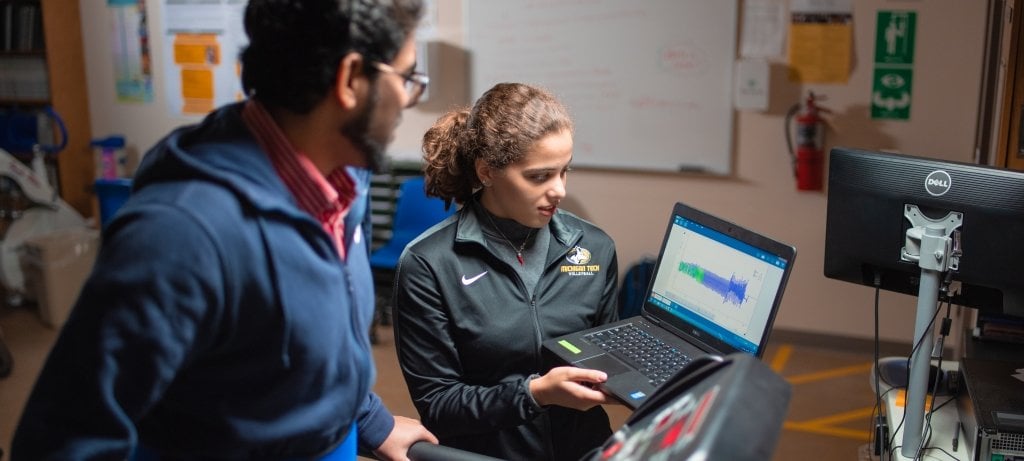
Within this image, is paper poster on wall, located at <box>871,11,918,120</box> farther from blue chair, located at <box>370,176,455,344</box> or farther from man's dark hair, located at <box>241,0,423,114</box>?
man's dark hair, located at <box>241,0,423,114</box>

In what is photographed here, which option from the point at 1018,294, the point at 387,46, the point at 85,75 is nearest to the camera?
the point at 387,46

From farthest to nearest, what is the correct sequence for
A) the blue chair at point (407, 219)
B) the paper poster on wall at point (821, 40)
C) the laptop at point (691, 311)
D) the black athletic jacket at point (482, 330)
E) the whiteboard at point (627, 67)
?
1. the blue chair at point (407, 219)
2. the whiteboard at point (627, 67)
3. the paper poster on wall at point (821, 40)
4. the black athletic jacket at point (482, 330)
5. the laptop at point (691, 311)

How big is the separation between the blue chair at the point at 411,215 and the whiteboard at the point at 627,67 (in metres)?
0.58

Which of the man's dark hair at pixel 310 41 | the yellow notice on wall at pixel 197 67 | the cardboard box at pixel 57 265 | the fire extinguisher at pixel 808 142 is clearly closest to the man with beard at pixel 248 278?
the man's dark hair at pixel 310 41

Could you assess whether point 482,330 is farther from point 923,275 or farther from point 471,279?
point 923,275

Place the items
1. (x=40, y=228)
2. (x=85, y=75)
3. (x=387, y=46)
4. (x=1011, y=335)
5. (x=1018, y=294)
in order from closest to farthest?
(x=387, y=46), (x=1018, y=294), (x=1011, y=335), (x=40, y=228), (x=85, y=75)

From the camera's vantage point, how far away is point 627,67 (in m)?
4.10

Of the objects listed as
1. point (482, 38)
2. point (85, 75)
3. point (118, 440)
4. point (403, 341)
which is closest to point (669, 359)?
point (403, 341)

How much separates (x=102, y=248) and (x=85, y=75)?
4.98 metres

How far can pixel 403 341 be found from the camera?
167cm

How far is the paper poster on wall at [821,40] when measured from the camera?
12.4 feet

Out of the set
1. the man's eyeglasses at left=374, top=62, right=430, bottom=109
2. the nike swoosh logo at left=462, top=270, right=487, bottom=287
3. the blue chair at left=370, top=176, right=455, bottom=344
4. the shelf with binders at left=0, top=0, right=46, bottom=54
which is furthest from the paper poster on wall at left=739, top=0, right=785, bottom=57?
the shelf with binders at left=0, top=0, right=46, bottom=54

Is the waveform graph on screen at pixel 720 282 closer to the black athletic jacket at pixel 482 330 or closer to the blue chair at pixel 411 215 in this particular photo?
the black athletic jacket at pixel 482 330

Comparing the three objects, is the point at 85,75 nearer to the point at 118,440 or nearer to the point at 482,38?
the point at 482,38
